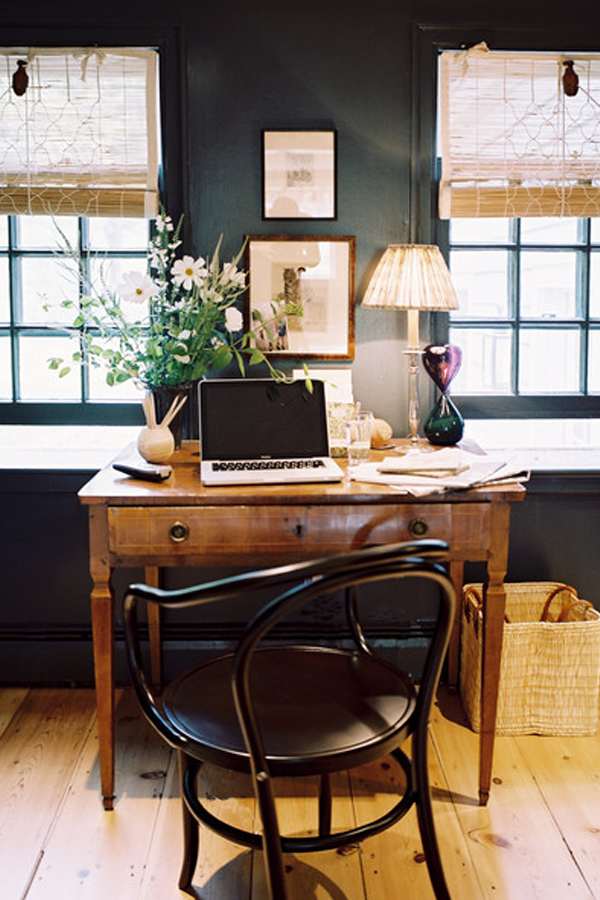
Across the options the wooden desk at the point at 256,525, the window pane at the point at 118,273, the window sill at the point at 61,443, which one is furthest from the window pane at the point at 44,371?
the wooden desk at the point at 256,525

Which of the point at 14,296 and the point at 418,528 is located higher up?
the point at 14,296

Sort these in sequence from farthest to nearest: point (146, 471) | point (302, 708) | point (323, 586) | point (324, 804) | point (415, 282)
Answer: point (415, 282)
point (146, 471)
point (324, 804)
point (302, 708)
point (323, 586)

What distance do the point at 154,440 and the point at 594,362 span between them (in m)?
1.64

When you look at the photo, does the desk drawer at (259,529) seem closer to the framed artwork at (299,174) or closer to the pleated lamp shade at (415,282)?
the pleated lamp shade at (415,282)

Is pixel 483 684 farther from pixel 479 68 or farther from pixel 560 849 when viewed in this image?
pixel 479 68

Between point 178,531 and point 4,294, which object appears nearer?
point 178,531

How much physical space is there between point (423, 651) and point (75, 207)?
6.16 feet

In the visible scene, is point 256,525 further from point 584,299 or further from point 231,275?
point 584,299

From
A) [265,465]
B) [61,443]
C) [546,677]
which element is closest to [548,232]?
[265,465]

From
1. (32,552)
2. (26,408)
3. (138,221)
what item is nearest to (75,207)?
(138,221)

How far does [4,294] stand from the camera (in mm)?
3469

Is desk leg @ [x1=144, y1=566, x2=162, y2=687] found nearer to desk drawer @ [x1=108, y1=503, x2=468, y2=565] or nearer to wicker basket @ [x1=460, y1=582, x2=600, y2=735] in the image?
desk drawer @ [x1=108, y1=503, x2=468, y2=565]

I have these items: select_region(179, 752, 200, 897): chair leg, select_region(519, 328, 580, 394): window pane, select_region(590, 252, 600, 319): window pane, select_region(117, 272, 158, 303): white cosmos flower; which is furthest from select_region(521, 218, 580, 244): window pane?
select_region(179, 752, 200, 897): chair leg

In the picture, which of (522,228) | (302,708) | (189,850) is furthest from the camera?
(522,228)
